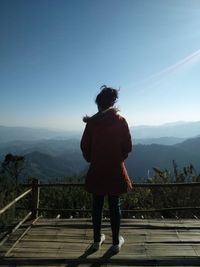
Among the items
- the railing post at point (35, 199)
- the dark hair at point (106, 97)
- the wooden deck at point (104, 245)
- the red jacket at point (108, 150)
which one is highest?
the dark hair at point (106, 97)

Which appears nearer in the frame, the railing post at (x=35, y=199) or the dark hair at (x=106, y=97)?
the dark hair at (x=106, y=97)

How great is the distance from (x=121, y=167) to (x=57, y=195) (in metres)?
6.32

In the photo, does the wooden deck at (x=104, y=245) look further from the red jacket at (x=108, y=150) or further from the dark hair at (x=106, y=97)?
the dark hair at (x=106, y=97)

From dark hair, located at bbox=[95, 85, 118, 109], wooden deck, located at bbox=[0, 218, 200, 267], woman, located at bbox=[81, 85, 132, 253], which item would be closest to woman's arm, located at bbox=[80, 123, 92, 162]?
woman, located at bbox=[81, 85, 132, 253]

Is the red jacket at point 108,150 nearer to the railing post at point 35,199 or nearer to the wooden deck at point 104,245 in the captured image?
the wooden deck at point 104,245

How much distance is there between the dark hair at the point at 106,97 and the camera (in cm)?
474

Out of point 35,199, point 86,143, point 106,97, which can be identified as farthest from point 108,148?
point 35,199

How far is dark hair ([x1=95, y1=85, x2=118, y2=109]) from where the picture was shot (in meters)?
4.74

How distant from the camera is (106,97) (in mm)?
4770

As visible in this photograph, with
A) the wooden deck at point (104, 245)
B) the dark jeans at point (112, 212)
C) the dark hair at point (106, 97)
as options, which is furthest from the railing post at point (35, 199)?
the dark hair at point (106, 97)

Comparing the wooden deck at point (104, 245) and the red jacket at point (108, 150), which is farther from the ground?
the red jacket at point (108, 150)

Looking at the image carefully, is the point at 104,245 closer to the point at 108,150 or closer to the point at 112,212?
the point at 112,212

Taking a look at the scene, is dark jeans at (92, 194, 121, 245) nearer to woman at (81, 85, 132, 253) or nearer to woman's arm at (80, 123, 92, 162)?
woman at (81, 85, 132, 253)

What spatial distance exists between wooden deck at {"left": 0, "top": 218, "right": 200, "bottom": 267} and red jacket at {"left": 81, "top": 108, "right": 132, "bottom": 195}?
0.91m
